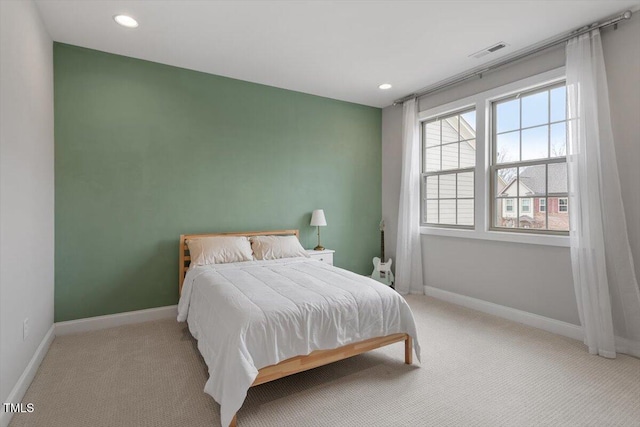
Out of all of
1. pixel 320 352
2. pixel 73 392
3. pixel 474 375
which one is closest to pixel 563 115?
pixel 474 375

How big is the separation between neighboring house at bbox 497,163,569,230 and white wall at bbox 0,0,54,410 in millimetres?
4302

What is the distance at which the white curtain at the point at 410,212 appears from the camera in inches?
175

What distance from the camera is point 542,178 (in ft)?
10.8

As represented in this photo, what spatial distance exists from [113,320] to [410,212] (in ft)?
12.3

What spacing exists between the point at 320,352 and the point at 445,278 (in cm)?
263

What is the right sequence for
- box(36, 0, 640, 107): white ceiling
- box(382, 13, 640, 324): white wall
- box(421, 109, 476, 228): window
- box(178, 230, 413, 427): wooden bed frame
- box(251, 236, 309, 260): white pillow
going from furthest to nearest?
box(421, 109, 476, 228): window
box(251, 236, 309, 260): white pillow
box(382, 13, 640, 324): white wall
box(36, 0, 640, 107): white ceiling
box(178, 230, 413, 427): wooden bed frame

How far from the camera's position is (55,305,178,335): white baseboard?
3.07 m

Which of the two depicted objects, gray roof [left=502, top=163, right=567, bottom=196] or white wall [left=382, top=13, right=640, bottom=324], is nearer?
white wall [left=382, top=13, right=640, bottom=324]

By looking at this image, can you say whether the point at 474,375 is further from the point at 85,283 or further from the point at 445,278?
the point at 85,283

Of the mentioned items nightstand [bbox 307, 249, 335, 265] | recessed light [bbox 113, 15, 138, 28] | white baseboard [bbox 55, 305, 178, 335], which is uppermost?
recessed light [bbox 113, 15, 138, 28]

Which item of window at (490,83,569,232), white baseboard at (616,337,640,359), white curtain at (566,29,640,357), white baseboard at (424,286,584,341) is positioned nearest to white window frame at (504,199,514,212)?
window at (490,83,569,232)

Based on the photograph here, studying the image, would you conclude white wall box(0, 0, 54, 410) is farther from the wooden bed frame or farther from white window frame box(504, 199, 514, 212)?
white window frame box(504, 199, 514, 212)

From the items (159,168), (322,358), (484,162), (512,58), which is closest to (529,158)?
(484,162)

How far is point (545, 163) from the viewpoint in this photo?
128 inches
